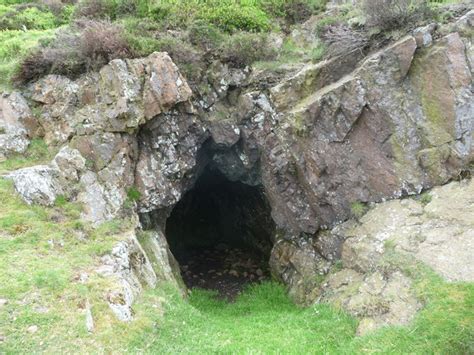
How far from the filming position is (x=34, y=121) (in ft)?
39.4

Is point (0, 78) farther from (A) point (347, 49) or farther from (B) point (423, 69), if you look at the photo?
(B) point (423, 69)

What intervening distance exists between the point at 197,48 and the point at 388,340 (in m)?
10.3

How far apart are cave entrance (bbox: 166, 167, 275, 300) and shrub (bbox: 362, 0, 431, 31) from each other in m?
7.24

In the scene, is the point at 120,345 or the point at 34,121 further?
the point at 34,121

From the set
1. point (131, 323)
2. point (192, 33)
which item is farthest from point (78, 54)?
point (131, 323)

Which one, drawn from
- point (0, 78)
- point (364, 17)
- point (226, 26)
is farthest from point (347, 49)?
point (0, 78)

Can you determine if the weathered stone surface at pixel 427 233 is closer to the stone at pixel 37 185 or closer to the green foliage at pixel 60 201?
Result: the green foliage at pixel 60 201

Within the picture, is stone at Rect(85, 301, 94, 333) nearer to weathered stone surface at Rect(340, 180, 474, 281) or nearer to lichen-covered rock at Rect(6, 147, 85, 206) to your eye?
lichen-covered rock at Rect(6, 147, 85, 206)

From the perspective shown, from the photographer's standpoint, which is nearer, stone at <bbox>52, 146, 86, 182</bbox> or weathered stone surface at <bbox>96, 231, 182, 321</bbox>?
weathered stone surface at <bbox>96, 231, 182, 321</bbox>

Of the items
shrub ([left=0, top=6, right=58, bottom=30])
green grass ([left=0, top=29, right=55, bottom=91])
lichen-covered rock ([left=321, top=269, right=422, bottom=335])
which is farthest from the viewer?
shrub ([left=0, top=6, right=58, bottom=30])

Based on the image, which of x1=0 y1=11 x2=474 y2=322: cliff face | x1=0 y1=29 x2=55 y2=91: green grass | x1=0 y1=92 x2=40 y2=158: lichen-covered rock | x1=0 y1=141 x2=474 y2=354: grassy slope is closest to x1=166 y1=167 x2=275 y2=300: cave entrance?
x1=0 y1=11 x2=474 y2=322: cliff face

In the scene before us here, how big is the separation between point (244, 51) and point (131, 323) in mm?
9230

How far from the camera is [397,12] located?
1103 centimetres

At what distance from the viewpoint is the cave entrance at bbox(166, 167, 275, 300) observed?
15859mm
